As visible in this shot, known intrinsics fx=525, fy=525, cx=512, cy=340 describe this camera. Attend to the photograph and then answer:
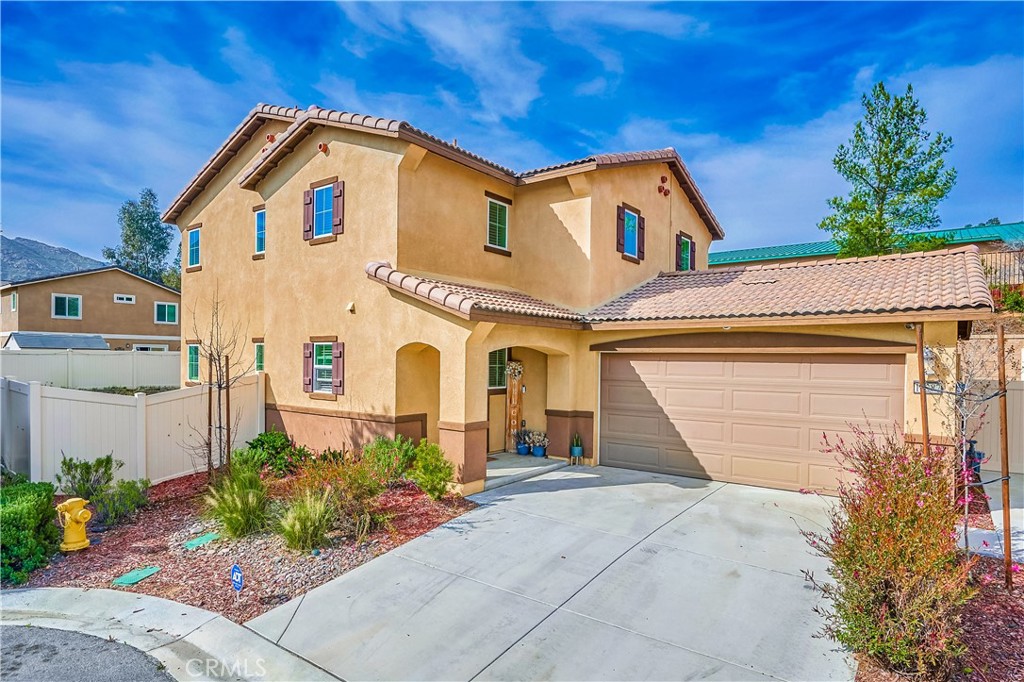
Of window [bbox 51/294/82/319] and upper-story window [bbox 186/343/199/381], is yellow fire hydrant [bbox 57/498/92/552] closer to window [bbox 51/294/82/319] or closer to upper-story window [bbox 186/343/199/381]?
upper-story window [bbox 186/343/199/381]

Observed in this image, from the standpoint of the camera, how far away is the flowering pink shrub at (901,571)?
4.05 m

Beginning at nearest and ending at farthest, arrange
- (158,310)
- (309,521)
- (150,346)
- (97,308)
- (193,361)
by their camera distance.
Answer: (309,521) → (193,361) → (97,308) → (150,346) → (158,310)

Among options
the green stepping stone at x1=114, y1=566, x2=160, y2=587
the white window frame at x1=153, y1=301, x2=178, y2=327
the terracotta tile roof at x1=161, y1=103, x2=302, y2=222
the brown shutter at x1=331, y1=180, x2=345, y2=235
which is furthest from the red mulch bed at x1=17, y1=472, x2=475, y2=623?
the white window frame at x1=153, y1=301, x2=178, y2=327

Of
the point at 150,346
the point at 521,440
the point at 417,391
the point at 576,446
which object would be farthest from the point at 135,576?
the point at 150,346

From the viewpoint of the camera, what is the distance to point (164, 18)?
882 cm

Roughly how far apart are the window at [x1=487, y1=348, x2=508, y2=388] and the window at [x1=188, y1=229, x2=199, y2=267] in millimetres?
11084

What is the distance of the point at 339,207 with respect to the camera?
1142 cm

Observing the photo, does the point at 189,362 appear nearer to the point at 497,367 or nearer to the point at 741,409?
the point at 497,367

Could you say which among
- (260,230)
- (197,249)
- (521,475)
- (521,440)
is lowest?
(521,475)

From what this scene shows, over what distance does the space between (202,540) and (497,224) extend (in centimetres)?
889

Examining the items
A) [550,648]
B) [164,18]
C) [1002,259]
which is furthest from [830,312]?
[1002,259]

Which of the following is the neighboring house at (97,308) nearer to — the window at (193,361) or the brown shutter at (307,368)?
the window at (193,361)

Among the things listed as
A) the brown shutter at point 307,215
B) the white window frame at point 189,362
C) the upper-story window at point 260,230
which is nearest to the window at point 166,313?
the white window frame at point 189,362

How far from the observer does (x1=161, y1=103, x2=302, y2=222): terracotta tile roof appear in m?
14.6
